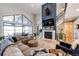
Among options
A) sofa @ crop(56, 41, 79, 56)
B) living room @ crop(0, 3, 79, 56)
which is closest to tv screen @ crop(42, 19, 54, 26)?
living room @ crop(0, 3, 79, 56)

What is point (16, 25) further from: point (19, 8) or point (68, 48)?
point (68, 48)

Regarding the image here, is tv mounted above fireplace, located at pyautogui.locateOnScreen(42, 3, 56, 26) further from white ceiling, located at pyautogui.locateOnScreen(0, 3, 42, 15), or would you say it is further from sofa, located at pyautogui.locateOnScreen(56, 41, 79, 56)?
sofa, located at pyautogui.locateOnScreen(56, 41, 79, 56)

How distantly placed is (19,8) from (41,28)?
1.58 ft

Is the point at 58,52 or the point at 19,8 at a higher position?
the point at 19,8

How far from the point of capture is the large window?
209cm

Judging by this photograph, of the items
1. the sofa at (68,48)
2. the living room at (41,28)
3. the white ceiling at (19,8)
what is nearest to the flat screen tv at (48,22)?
the living room at (41,28)

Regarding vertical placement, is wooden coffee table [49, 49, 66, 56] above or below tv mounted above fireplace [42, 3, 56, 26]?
below

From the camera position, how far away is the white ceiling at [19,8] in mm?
2027

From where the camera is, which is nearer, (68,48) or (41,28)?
(68,48)

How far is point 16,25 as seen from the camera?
6.95 ft

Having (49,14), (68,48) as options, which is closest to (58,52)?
(68,48)

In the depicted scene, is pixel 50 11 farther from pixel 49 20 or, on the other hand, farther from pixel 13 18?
pixel 13 18

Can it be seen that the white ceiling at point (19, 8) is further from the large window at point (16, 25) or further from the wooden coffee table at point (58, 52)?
the wooden coffee table at point (58, 52)

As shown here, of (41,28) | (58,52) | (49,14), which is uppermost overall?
(49,14)
